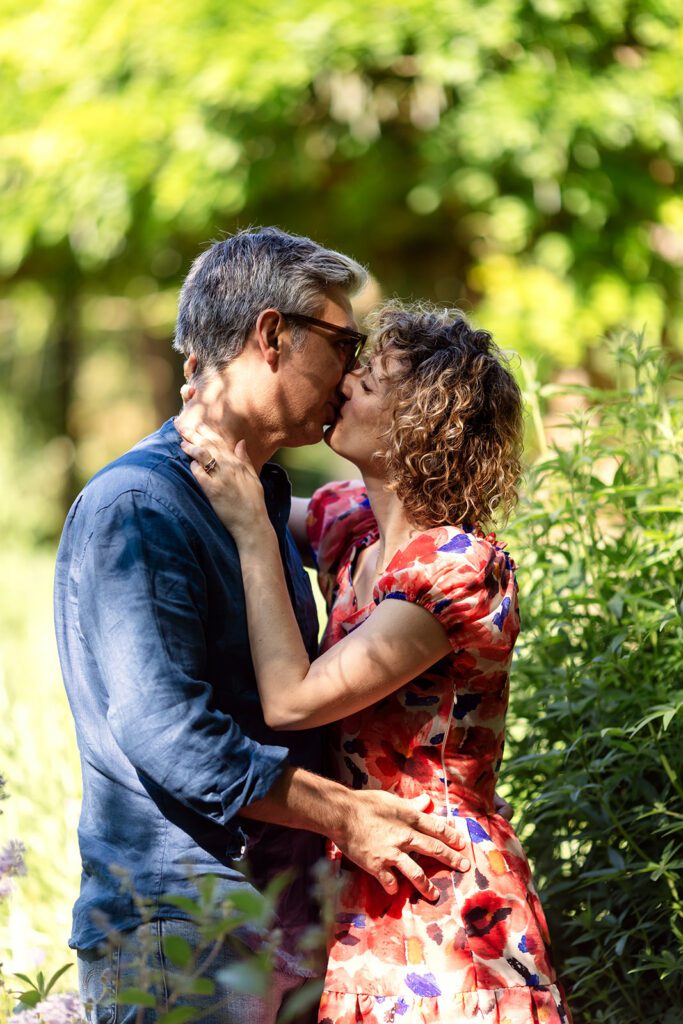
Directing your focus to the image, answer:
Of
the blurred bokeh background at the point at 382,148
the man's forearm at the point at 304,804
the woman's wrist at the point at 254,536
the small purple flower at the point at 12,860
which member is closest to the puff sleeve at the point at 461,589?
the woman's wrist at the point at 254,536

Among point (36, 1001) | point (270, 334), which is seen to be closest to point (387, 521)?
point (270, 334)

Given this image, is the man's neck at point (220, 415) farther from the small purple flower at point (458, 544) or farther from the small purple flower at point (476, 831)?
the small purple flower at point (476, 831)

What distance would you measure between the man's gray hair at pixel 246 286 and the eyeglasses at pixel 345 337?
0.05 feet

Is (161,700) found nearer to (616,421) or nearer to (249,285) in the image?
(249,285)

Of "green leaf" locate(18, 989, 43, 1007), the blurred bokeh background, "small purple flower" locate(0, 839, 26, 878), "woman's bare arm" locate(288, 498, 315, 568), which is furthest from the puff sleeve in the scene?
the blurred bokeh background

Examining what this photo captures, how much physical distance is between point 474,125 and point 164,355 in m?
5.61

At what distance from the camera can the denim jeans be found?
81.0 inches

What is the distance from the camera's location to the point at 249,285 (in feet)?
8.33

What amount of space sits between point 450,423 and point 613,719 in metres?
1.00

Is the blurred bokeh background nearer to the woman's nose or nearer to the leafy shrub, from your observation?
the leafy shrub

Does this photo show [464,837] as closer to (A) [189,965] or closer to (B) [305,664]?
(B) [305,664]

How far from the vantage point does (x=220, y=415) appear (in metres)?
2.54

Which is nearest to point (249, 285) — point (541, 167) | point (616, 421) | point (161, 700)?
point (161, 700)

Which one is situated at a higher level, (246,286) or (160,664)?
(246,286)
